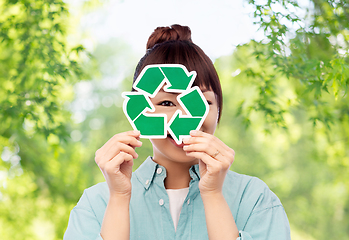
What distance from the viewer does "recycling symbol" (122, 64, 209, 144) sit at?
4.52 feet

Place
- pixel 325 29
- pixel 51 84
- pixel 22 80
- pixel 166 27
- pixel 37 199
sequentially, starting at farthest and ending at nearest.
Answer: pixel 37 199 → pixel 22 80 → pixel 51 84 → pixel 325 29 → pixel 166 27

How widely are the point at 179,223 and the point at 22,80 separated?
2890 mm

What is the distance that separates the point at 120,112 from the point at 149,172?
261 inches

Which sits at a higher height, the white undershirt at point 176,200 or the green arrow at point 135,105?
the green arrow at point 135,105

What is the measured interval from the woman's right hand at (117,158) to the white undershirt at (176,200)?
24 centimetres

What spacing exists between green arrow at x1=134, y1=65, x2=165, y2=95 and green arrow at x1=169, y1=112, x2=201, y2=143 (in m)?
0.17

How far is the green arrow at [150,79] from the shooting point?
1416mm

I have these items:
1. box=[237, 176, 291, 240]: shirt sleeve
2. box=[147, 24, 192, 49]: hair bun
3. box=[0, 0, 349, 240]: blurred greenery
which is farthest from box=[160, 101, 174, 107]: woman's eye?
box=[0, 0, 349, 240]: blurred greenery

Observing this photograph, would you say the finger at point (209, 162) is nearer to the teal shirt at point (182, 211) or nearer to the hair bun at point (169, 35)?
the teal shirt at point (182, 211)

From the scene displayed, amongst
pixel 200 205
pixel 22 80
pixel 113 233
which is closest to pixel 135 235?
pixel 113 233

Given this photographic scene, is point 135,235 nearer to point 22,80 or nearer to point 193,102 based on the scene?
point 193,102

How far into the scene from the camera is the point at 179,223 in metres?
1.36

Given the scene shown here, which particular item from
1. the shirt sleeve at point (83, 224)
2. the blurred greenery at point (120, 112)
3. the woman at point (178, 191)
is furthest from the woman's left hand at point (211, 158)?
the blurred greenery at point (120, 112)

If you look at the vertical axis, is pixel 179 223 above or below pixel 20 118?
below
